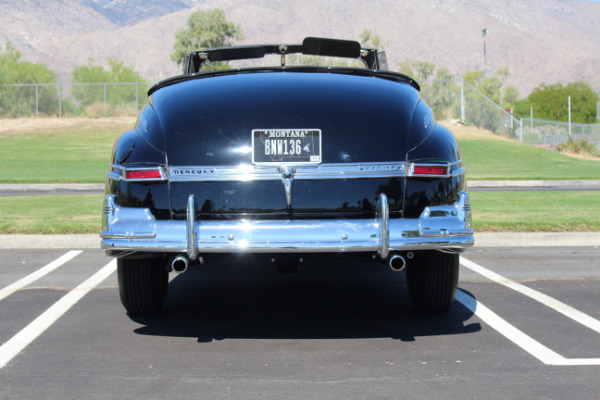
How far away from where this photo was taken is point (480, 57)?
187 meters

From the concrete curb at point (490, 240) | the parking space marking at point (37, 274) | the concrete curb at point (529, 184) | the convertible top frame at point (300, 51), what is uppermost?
the convertible top frame at point (300, 51)

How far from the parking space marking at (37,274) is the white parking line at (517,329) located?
3.70 metres

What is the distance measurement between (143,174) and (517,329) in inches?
104

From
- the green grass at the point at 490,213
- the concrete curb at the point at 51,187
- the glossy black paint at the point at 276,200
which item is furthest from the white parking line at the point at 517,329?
the concrete curb at the point at 51,187

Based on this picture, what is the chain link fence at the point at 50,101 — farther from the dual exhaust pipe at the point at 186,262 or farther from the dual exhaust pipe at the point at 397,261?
the dual exhaust pipe at the point at 397,261

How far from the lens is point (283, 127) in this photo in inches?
195

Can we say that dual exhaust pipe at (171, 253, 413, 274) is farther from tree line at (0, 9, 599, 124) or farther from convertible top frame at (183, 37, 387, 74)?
tree line at (0, 9, 599, 124)

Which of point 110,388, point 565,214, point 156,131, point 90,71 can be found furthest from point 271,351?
point 90,71

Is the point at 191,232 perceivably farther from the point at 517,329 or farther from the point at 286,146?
the point at 517,329

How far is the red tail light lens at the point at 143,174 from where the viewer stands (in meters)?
4.88

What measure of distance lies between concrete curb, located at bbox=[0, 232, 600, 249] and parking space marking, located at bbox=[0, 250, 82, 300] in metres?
0.41

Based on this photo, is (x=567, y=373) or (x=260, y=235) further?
(x=260, y=235)

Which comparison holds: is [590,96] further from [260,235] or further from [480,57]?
[260,235]

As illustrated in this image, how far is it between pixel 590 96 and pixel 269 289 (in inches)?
4342
